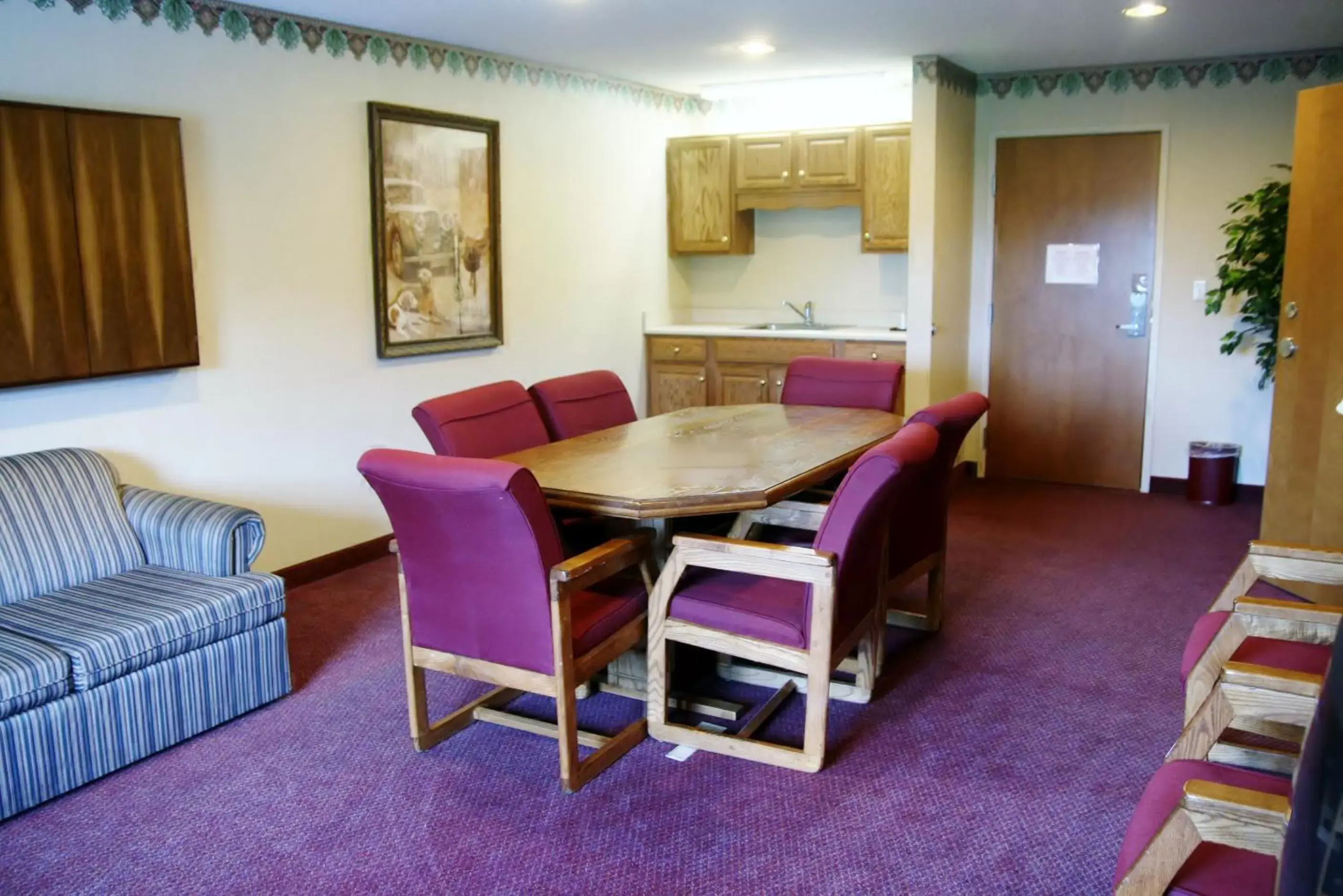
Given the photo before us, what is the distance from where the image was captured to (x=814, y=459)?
3.37 m

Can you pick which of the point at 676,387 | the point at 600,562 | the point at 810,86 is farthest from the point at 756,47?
the point at 600,562

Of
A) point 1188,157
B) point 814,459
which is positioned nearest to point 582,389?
point 814,459

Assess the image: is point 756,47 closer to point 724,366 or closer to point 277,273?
point 724,366

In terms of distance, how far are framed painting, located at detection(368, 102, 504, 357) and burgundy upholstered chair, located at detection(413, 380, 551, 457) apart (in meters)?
1.21

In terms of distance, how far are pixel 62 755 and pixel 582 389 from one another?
→ 2156 mm

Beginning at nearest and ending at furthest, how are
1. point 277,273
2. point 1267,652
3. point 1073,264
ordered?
point 1267,652, point 277,273, point 1073,264

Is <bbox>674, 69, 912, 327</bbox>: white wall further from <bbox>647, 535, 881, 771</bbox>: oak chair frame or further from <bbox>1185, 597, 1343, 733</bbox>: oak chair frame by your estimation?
<bbox>1185, 597, 1343, 733</bbox>: oak chair frame

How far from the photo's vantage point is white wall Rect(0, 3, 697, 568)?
144 inches

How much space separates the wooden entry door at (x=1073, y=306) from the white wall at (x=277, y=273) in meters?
2.64

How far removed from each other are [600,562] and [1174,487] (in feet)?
14.5

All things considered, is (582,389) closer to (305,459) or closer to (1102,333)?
(305,459)

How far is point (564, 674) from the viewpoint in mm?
2699

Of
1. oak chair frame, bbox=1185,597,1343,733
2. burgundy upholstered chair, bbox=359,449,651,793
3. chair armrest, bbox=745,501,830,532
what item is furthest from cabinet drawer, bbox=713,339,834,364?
oak chair frame, bbox=1185,597,1343,733

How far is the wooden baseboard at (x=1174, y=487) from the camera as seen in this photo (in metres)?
5.84
